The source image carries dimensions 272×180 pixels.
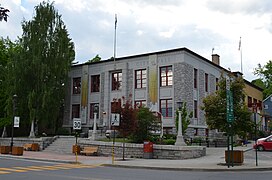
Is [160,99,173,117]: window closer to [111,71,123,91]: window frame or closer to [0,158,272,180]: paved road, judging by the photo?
[111,71,123,91]: window frame

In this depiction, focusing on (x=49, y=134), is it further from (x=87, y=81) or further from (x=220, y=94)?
(x=220, y=94)

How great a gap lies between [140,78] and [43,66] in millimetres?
11073

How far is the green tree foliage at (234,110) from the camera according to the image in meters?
20.7

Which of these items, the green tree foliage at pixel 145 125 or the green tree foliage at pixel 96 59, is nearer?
the green tree foliage at pixel 145 125

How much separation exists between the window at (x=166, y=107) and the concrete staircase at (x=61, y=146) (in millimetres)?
9861

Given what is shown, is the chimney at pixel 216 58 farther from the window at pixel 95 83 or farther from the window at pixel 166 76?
the window at pixel 95 83

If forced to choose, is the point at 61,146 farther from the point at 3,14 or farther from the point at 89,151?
the point at 3,14

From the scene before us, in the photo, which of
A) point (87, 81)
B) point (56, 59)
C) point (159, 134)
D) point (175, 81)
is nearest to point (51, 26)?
point (56, 59)

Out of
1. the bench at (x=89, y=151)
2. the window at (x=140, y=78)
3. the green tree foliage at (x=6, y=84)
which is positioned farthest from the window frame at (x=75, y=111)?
the bench at (x=89, y=151)

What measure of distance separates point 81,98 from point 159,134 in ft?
53.7

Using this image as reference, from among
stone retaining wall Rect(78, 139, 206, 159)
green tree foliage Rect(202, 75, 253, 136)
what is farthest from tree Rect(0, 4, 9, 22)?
stone retaining wall Rect(78, 139, 206, 159)

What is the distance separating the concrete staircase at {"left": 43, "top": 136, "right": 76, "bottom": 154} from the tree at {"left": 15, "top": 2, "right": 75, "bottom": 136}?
5476mm

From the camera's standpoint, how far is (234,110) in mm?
20781

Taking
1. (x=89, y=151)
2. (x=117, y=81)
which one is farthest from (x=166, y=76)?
(x=89, y=151)
